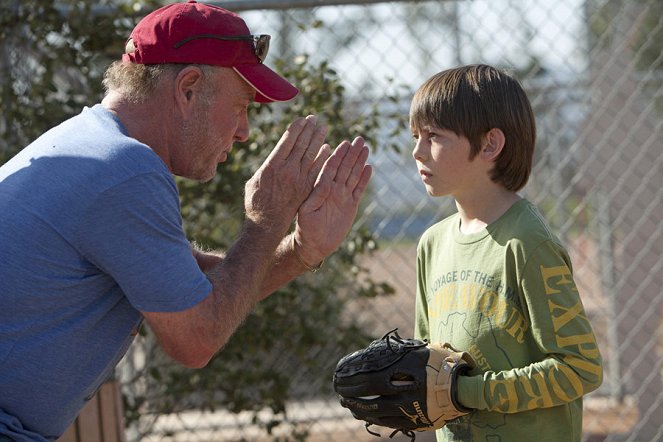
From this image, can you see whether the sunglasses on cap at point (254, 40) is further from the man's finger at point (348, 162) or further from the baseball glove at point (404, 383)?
the baseball glove at point (404, 383)

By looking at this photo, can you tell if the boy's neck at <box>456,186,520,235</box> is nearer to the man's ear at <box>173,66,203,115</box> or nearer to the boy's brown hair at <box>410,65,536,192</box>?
the boy's brown hair at <box>410,65,536,192</box>

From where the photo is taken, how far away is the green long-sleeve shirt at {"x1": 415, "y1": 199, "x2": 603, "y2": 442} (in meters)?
2.42

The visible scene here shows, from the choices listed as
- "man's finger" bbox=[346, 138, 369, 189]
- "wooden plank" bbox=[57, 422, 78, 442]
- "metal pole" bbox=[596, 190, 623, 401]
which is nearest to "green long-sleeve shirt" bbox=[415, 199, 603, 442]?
"man's finger" bbox=[346, 138, 369, 189]

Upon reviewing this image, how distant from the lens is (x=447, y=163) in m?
2.66

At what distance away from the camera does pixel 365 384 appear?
2.59 metres

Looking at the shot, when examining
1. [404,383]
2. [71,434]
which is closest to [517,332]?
[404,383]

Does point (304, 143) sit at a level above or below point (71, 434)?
above

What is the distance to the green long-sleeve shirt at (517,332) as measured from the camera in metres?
2.42

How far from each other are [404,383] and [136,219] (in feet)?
2.76

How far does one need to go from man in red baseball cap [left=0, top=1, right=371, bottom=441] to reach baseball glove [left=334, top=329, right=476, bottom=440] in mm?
374

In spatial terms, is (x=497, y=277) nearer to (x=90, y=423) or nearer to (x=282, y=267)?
(x=282, y=267)

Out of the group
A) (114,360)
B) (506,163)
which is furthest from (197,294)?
(506,163)

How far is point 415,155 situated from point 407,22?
104 inches

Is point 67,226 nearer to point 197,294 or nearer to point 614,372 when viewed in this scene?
point 197,294
